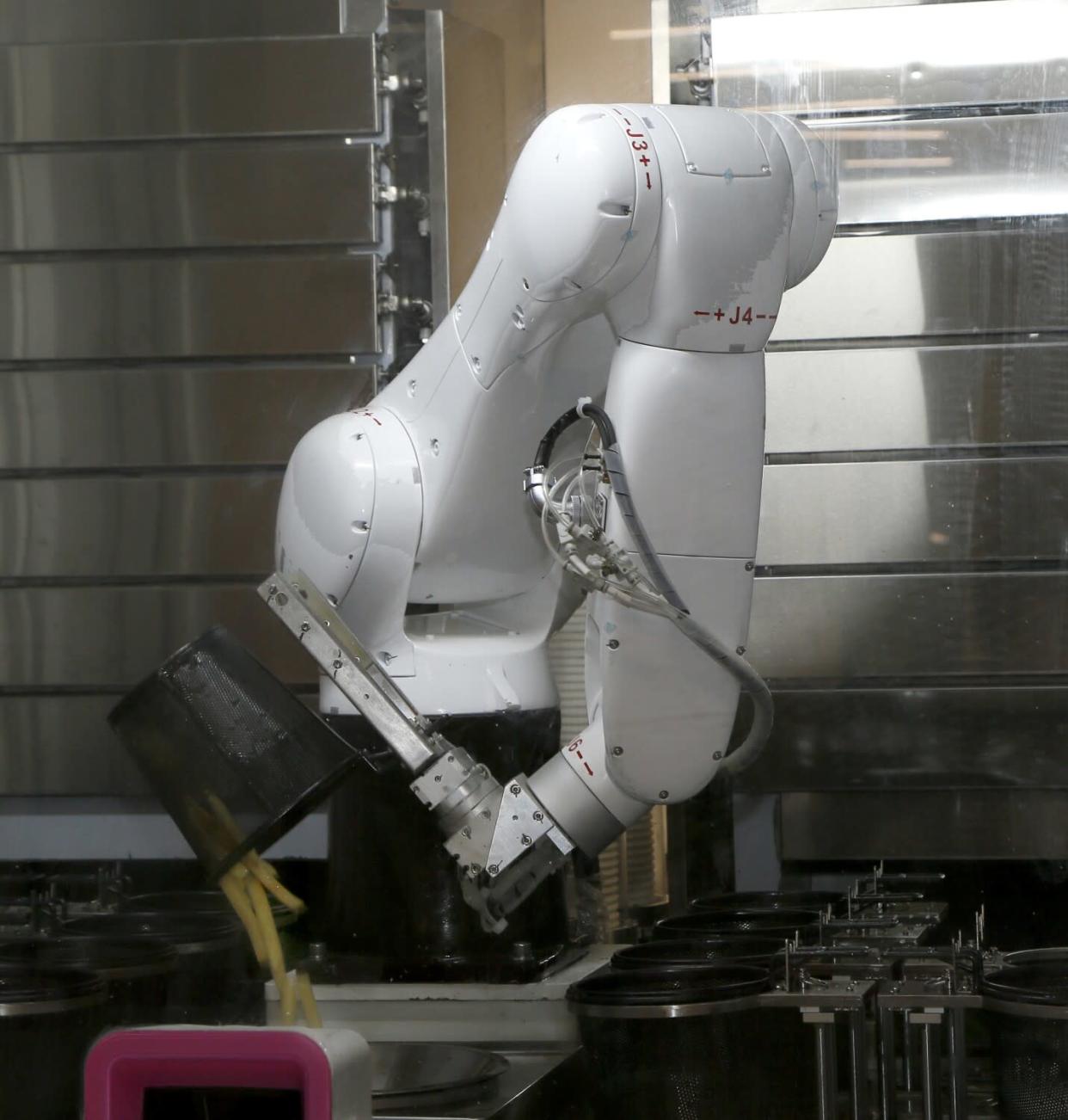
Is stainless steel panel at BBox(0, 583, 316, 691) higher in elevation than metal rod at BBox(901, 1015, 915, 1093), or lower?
higher

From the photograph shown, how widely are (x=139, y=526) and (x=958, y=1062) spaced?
119cm

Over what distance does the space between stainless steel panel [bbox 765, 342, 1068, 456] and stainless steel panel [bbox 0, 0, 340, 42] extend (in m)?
0.77

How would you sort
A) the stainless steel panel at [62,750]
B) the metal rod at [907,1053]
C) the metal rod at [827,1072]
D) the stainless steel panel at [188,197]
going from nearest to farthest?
the metal rod at [827,1072]
the metal rod at [907,1053]
the stainless steel panel at [188,197]
the stainless steel panel at [62,750]

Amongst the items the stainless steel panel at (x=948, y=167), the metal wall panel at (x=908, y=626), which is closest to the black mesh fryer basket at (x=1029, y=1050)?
the metal wall panel at (x=908, y=626)

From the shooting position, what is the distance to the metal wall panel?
6.43 feet

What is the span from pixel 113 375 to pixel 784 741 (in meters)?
0.97

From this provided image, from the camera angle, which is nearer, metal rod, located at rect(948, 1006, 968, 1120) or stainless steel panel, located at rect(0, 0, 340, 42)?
metal rod, located at rect(948, 1006, 968, 1120)

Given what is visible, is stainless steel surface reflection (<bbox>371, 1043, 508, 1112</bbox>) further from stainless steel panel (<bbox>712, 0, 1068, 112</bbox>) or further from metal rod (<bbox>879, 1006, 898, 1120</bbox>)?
stainless steel panel (<bbox>712, 0, 1068, 112</bbox>)

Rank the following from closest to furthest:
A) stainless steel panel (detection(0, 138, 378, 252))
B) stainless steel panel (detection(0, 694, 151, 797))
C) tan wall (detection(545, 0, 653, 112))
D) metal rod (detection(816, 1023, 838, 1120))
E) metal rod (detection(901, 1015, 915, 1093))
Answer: metal rod (detection(816, 1023, 838, 1120)) → metal rod (detection(901, 1015, 915, 1093)) → tan wall (detection(545, 0, 653, 112)) → stainless steel panel (detection(0, 138, 378, 252)) → stainless steel panel (detection(0, 694, 151, 797))

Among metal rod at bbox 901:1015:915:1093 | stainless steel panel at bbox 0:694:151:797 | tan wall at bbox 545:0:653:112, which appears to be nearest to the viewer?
metal rod at bbox 901:1015:915:1093

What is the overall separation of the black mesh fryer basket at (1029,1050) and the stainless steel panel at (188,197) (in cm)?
114

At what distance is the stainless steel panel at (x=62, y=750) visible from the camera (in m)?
2.19

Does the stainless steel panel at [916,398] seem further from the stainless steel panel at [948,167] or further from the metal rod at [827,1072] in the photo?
the metal rod at [827,1072]

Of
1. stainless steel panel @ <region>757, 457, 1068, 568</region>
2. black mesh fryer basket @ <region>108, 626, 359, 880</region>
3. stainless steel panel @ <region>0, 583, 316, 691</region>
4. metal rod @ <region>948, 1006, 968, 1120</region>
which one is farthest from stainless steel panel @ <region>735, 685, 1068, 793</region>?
stainless steel panel @ <region>0, 583, 316, 691</region>
